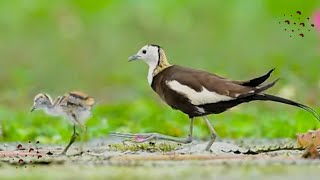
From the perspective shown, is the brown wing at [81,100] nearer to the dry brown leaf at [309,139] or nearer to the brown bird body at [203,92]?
the brown bird body at [203,92]

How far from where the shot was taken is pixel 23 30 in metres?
15.8

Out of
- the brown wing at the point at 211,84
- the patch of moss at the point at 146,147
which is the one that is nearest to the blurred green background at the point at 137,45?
the patch of moss at the point at 146,147

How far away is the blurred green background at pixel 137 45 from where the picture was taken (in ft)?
45.4

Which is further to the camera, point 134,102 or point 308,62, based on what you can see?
point 308,62

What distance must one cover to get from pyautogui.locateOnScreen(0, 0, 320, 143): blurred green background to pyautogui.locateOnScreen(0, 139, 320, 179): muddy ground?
12.6 ft

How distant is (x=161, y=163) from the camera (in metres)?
7.73

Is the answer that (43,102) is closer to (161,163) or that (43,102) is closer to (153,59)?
(153,59)

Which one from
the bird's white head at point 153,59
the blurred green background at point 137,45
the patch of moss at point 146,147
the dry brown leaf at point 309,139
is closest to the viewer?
the dry brown leaf at point 309,139

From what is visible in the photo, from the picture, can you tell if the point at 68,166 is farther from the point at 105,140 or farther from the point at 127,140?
the point at 105,140

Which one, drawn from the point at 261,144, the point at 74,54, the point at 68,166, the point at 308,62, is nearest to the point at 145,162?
the point at 68,166

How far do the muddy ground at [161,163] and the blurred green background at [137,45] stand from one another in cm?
385

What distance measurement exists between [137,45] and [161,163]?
766 cm

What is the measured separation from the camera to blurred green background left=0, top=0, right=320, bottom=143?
13.9 metres

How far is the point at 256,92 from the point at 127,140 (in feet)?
3.58
